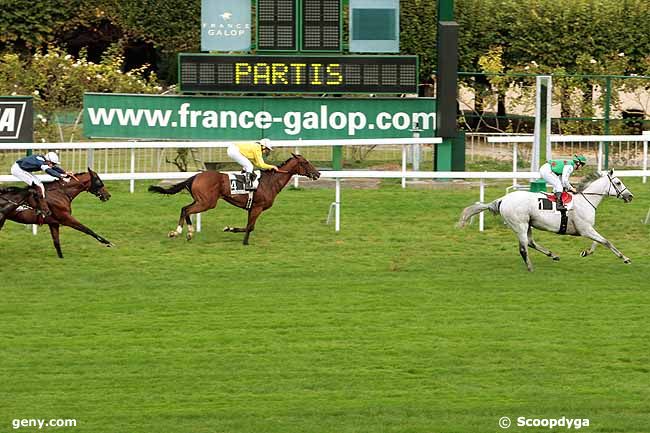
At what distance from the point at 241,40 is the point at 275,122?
132cm

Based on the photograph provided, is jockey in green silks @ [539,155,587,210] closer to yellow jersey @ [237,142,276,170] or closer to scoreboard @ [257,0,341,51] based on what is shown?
yellow jersey @ [237,142,276,170]

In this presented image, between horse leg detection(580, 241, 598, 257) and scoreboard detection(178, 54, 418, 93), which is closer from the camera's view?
horse leg detection(580, 241, 598, 257)

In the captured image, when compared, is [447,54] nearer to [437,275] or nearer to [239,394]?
[437,275]

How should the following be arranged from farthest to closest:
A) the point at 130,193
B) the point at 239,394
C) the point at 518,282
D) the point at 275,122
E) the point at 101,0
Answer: the point at 101,0 → the point at 275,122 → the point at 130,193 → the point at 518,282 → the point at 239,394

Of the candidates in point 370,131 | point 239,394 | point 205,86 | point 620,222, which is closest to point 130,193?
point 205,86

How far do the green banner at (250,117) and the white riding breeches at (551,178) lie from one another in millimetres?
6569

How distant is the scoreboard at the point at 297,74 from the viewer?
Answer: 21.3 m

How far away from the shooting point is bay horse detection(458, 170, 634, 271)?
49.2 ft

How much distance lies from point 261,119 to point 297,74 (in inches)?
38.2

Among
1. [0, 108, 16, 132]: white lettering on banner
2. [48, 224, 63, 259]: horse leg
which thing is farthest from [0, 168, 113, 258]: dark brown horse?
[0, 108, 16, 132]: white lettering on banner

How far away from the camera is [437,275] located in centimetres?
1477

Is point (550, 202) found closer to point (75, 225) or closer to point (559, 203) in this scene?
point (559, 203)

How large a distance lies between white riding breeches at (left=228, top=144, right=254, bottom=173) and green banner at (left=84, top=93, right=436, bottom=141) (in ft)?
15.7

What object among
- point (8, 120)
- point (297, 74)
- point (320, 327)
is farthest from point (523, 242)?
point (8, 120)
